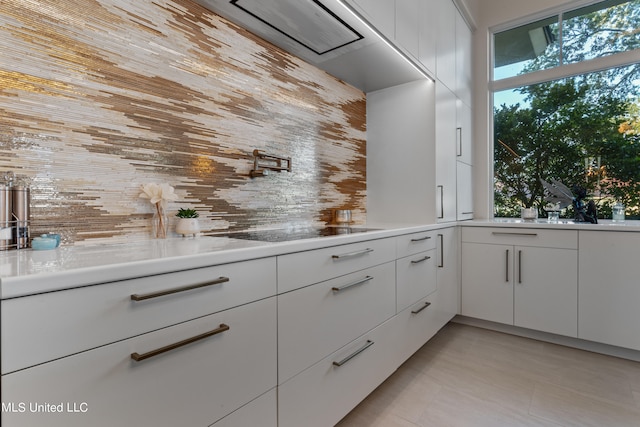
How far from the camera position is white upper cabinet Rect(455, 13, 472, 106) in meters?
2.90

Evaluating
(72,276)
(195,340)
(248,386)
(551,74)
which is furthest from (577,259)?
(72,276)

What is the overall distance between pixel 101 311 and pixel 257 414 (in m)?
0.62

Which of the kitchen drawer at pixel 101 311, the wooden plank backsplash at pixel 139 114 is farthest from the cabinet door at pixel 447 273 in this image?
the kitchen drawer at pixel 101 311

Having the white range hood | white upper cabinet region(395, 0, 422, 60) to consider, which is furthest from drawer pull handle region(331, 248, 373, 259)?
white upper cabinet region(395, 0, 422, 60)

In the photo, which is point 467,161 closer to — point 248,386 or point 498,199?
point 498,199

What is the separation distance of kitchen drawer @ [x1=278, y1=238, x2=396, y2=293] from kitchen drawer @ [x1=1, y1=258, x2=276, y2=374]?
0.20 meters

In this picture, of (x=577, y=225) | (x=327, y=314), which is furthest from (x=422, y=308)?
(x=577, y=225)

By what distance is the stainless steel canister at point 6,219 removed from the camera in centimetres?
94

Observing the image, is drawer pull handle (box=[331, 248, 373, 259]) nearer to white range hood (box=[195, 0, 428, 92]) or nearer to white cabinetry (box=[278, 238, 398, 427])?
white cabinetry (box=[278, 238, 398, 427])

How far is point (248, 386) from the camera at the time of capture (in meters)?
1.02

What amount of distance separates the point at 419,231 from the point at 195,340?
5.23 ft

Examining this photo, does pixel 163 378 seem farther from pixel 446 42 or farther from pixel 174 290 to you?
pixel 446 42

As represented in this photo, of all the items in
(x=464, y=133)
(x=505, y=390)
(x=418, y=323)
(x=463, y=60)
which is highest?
(x=463, y=60)

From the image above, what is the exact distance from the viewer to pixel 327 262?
4.38 ft
